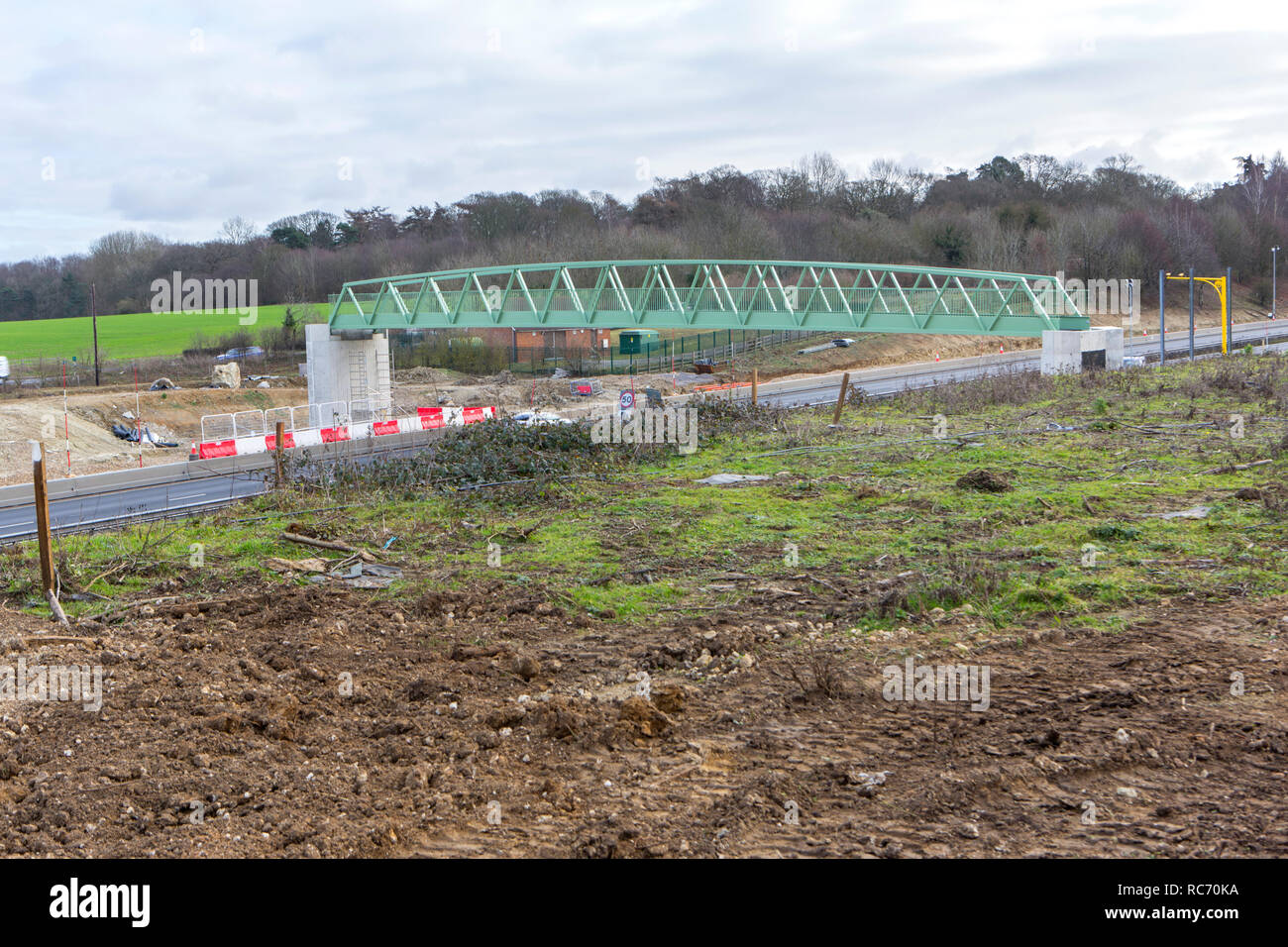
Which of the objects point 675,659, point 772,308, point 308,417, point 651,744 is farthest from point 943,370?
point 651,744

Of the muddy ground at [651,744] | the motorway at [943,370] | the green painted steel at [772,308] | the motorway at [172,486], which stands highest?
the green painted steel at [772,308]

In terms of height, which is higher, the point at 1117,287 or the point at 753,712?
the point at 1117,287

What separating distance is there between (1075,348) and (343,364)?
111ft

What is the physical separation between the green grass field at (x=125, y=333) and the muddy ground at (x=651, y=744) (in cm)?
7083

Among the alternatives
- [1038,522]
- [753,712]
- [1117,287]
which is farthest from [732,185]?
[753,712]

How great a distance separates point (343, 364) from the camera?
51.7 metres

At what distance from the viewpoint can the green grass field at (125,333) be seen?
7856 cm

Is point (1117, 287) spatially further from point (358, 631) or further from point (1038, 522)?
point (358, 631)

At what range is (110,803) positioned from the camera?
6152mm

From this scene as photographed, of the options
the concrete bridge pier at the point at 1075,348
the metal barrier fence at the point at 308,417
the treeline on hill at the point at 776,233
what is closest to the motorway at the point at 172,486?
the concrete bridge pier at the point at 1075,348

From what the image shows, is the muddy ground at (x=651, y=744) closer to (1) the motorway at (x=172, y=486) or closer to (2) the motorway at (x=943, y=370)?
(1) the motorway at (x=172, y=486)

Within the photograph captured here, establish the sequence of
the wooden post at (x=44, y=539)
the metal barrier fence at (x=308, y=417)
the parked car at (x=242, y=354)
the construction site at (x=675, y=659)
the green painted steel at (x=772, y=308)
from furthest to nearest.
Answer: the parked car at (x=242, y=354)
the metal barrier fence at (x=308, y=417)
the green painted steel at (x=772, y=308)
the wooden post at (x=44, y=539)
the construction site at (x=675, y=659)

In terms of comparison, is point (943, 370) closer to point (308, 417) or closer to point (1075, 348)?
point (1075, 348)

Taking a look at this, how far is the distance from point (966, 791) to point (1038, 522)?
8211 mm
